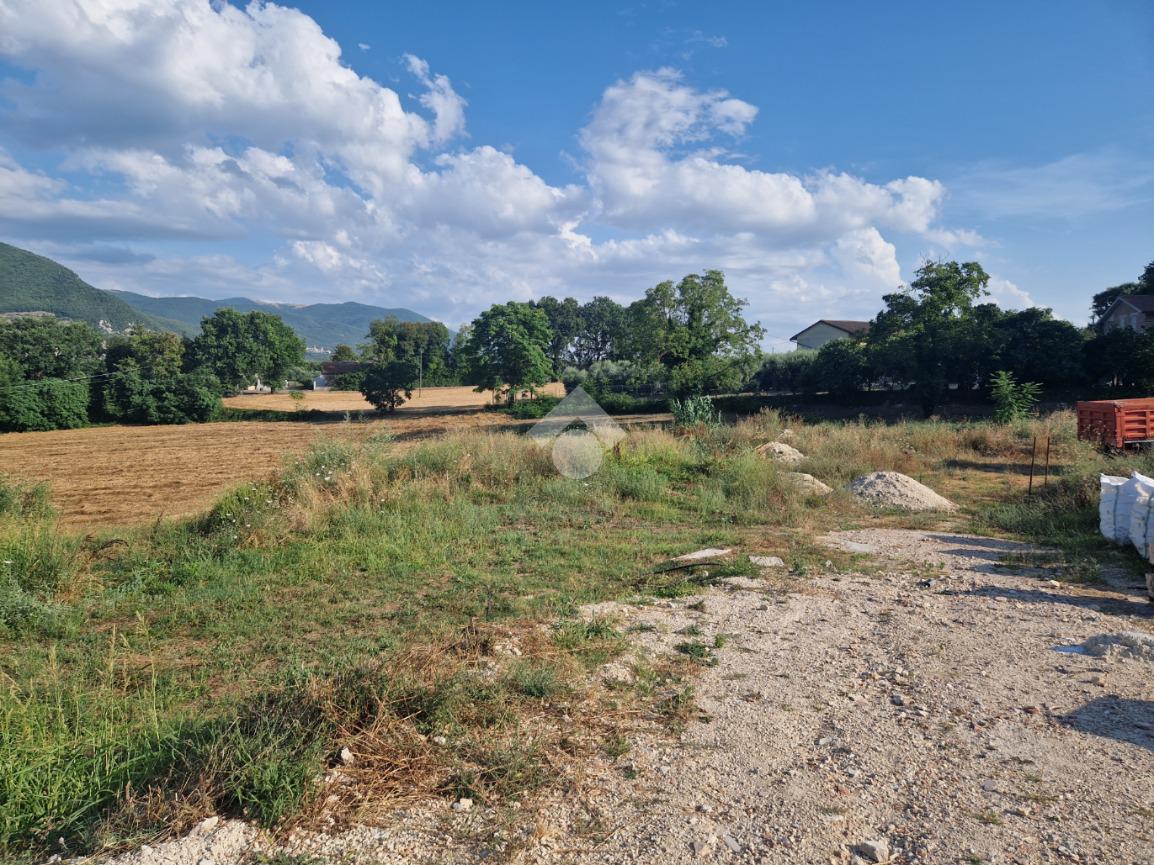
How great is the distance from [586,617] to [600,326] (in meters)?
85.7

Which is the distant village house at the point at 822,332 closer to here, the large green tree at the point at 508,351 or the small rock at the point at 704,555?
the large green tree at the point at 508,351

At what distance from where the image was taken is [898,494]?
34.9 feet

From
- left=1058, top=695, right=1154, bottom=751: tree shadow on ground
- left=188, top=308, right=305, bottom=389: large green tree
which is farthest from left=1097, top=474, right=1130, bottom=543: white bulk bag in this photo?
left=188, top=308, right=305, bottom=389: large green tree

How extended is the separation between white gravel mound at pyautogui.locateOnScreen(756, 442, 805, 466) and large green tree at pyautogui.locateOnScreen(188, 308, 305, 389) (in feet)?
181

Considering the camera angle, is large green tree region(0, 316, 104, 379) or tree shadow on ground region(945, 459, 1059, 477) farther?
large green tree region(0, 316, 104, 379)

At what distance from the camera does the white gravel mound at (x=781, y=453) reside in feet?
44.3

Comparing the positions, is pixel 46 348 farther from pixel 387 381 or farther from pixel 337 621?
pixel 337 621

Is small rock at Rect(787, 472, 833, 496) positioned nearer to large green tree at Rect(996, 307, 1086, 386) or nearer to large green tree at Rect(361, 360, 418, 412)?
large green tree at Rect(996, 307, 1086, 386)

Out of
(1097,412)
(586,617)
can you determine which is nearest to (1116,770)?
(586,617)

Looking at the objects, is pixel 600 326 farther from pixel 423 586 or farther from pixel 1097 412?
pixel 423 586

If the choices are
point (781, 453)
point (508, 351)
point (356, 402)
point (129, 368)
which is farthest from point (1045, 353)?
point (129, 368)

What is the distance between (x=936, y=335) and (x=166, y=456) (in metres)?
30.8

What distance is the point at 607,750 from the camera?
344 cm

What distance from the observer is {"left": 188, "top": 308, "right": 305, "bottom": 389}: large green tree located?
58188 millimetres
